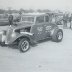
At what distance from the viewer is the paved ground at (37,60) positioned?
5.22 m

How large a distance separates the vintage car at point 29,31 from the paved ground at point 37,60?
0.46 meters

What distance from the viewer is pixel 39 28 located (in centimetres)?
811

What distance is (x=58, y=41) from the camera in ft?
29.4

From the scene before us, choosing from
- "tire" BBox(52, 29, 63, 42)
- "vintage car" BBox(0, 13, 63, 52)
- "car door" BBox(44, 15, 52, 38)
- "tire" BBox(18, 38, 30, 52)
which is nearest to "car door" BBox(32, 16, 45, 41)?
"vintage car" BBox(0, 13, 63, 52)

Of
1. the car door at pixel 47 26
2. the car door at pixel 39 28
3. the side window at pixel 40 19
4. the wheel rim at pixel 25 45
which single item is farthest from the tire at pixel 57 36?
the wheel rim at pixel 25 45

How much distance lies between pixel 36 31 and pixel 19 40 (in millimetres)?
1096

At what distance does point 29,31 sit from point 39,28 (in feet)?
1.83

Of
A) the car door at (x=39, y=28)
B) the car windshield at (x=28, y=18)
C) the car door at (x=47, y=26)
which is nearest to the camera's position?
the car door at (x=39, y=28)

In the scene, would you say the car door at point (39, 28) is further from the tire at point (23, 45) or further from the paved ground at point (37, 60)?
the tire at point (23, 45)

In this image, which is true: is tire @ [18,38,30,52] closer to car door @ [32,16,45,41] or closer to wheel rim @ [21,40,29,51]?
wheel rim @ [21,40,29,51]

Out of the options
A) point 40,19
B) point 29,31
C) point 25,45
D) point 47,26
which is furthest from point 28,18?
point 25,45

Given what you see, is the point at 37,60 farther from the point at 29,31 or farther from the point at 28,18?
the point at 28,18

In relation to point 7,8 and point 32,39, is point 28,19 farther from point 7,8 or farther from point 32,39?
point 7,8

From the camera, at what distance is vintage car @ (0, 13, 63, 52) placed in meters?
7.15
